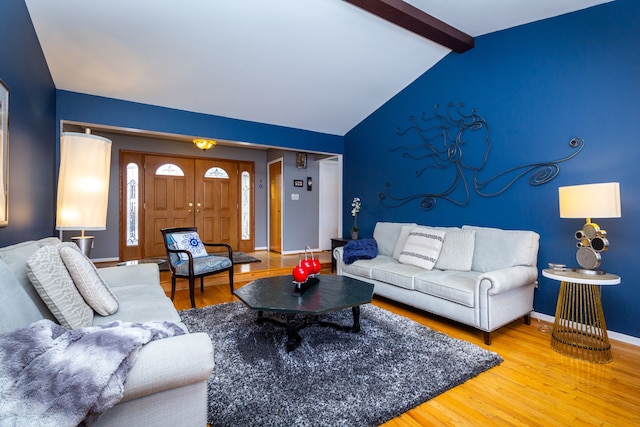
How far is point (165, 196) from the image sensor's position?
5703 millimetres

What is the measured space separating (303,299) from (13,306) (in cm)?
156

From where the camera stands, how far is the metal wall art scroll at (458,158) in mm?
3072

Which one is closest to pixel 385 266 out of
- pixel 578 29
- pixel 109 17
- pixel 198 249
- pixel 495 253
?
pixel 495 253

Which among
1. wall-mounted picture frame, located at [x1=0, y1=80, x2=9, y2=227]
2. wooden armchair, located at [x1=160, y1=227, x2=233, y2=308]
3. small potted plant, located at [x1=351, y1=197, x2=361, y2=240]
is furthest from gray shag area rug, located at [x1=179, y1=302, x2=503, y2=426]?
small potted plant, located at [x1=351, y1=197, x2=361, y2=240]

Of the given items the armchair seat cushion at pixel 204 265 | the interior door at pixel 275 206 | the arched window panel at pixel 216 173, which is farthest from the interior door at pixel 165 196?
the armchair seat cushion at pixel 204 265

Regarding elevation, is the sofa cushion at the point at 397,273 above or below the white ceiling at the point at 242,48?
below

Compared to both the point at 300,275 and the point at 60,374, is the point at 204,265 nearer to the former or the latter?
the point at 300,275

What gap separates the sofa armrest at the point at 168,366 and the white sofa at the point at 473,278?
84.7 inches

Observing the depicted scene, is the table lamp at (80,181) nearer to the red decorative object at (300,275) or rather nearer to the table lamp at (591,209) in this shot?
the red decorative object at (300,275)

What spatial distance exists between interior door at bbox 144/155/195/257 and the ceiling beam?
4449 millimetres

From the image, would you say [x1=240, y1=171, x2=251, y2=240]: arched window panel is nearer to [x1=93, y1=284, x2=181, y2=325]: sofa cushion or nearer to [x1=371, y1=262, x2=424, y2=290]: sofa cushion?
[x1=371, y1=262, x2=424, y2=290]: sofa cushion

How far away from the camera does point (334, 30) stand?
312 centimetres

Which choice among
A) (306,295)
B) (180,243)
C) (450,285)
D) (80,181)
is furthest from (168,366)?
(180,243)

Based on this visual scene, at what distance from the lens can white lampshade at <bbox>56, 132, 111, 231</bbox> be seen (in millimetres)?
2438
